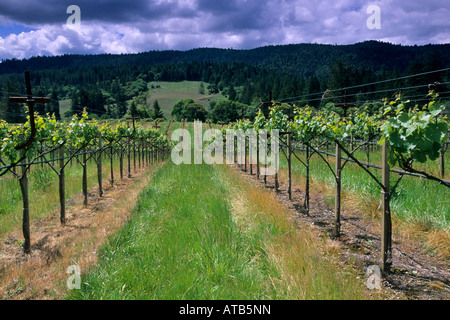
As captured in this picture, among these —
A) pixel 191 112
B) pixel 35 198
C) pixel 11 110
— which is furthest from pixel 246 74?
pixel 35 198

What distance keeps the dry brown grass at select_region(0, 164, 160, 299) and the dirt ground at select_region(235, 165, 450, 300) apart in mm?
4115

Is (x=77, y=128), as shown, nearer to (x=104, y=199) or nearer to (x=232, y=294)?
(x=104, y=199)

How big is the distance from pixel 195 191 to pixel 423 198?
18.7 feet

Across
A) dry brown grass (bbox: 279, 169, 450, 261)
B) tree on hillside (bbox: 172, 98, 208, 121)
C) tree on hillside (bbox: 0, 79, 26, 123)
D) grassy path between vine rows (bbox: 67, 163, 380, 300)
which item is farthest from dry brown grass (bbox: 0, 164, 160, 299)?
tree on hillside (bbox: 172, 98, 208, 121)

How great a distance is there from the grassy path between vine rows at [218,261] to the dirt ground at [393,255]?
37 centimetres

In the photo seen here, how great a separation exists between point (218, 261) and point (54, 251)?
3238 mm

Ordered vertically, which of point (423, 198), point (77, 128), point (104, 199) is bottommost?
point (104, 199)

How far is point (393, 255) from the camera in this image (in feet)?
16.0

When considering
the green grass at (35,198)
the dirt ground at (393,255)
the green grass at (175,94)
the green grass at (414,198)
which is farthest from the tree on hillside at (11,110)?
the green grass at (175,94)

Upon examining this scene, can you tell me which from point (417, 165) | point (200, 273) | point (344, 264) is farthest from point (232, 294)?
point (417, 165)

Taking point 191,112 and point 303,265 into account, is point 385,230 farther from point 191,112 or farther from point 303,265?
point 191,112

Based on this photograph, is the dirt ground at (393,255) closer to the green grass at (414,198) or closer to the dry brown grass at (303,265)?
the dry brown grass at (303,265)

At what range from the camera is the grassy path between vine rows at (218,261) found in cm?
337

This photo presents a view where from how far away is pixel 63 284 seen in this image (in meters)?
3.88
